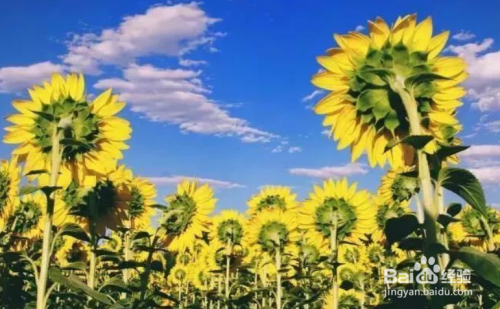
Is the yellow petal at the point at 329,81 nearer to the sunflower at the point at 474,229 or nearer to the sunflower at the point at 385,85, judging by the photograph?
the sunflower at the point at 385,85

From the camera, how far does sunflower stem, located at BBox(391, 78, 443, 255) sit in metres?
2.54

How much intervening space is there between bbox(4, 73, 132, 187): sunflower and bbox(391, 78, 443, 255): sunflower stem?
72.6 inches

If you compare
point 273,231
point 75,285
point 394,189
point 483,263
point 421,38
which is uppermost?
point 394,189

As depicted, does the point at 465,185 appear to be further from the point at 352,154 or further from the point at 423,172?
the point at 352,154

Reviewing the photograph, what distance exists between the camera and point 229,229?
35.1 ft

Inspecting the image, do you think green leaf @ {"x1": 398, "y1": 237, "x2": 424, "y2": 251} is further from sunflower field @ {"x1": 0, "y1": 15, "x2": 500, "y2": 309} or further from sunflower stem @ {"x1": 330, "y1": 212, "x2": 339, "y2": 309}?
sunflower stem @ {"x1": 330, "y1": 212, "x2": 339, "y2": 309}

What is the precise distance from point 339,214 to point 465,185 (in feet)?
15.9

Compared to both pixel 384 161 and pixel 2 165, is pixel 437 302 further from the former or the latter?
pixel 2 165

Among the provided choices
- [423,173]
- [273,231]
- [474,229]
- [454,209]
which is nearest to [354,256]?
[474,229]

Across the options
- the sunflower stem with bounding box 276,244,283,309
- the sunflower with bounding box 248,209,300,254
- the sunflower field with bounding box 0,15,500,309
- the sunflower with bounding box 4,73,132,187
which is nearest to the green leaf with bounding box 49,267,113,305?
the sunflower field with bounding box 0,15,500,309

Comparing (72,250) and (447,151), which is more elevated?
(447,151)

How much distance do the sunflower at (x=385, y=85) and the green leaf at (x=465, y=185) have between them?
0.17m

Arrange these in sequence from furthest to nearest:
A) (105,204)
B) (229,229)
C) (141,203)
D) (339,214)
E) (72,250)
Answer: (229,229), (72,250), (141,203), (339,214), (105,204)

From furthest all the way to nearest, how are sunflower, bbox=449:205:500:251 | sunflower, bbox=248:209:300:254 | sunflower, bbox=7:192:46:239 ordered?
sunflower, bbox=248:209:300:254 < sunflower, bbox=449:205:500:251 < sunflower, bbox=7:192:46:239
